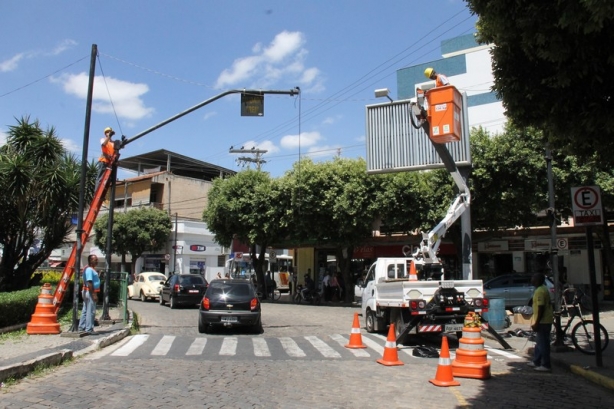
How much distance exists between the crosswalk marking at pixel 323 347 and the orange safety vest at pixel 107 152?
737 centimetres

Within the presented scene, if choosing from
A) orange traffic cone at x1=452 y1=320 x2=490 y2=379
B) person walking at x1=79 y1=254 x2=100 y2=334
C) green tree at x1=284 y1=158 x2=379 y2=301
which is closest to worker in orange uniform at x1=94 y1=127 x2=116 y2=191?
person walking at x1=79 y1=254 x2=100 y2=334

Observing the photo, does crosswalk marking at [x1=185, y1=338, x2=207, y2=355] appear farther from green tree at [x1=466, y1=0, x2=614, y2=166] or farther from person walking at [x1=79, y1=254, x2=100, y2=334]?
green tree at [x1=466, y1=0, x2=614, y2=166]

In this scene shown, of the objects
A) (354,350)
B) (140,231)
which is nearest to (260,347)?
(354,350)

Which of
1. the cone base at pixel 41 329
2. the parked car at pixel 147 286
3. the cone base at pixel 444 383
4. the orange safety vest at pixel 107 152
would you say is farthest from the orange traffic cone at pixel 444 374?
the parked car at pixel 147 286

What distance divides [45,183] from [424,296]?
14174mm

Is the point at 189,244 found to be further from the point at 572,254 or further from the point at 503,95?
the point at 503,95

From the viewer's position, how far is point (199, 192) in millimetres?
52562

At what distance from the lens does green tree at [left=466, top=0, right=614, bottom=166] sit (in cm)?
520

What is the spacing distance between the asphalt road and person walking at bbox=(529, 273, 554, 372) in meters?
0.32

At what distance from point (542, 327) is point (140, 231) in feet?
127

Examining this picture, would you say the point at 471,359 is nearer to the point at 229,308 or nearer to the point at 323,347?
the point at 323,347

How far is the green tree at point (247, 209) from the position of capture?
2834 cm

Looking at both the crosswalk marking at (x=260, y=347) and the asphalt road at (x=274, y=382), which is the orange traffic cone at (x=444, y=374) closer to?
the asphalt road at (x=274, y=382)

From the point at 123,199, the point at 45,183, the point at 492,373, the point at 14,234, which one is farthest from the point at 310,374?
the point at 123,199
